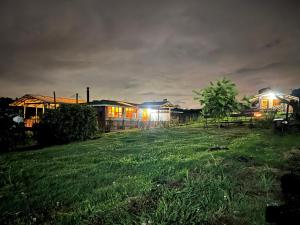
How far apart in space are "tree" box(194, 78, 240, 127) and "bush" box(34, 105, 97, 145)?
1069 centimetres

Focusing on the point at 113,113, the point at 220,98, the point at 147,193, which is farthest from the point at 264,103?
the point at 147,193

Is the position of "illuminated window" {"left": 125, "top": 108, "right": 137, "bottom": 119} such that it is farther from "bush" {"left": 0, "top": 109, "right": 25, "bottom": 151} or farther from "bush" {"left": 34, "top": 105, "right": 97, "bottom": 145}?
"bush" {"left": 0, "top": 109, "right": 25, "bottom": 151}

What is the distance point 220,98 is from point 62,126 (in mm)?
12977

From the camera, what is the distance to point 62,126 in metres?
19.3

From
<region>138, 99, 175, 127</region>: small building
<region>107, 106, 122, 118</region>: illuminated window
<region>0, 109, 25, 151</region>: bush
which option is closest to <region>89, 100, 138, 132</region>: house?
<region>107, 106, 122, 118</region>: illuminated window

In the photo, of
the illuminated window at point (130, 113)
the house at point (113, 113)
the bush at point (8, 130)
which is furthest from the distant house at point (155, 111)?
the bush at point (8, 130)

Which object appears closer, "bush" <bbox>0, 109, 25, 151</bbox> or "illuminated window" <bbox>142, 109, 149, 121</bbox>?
"bush" <bbox>0, 109, 25, 151</bbox>

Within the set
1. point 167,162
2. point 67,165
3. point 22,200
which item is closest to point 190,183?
point 167,162

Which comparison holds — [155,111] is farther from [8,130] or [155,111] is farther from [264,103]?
[8,130]

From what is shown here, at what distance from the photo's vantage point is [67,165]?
8.59 metres

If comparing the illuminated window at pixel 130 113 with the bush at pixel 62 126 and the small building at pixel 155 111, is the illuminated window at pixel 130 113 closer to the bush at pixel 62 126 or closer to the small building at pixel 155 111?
the small building at pixel 155 111

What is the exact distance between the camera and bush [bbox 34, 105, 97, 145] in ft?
63.3

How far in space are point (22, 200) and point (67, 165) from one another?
141 inches

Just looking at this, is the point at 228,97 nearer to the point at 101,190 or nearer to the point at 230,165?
the point at 230,165
